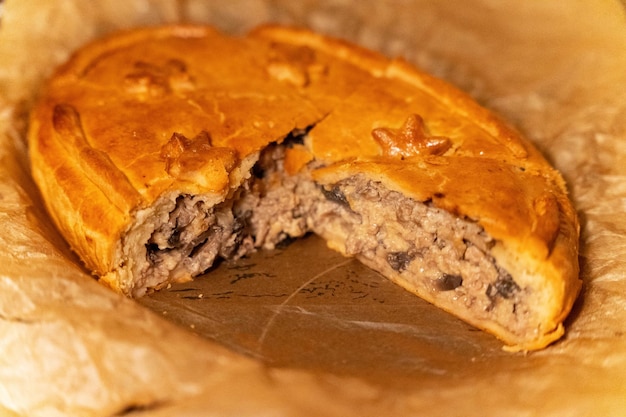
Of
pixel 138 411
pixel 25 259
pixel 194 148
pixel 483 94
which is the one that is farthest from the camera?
pixel 483 94

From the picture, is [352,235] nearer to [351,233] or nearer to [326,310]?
[351,233]

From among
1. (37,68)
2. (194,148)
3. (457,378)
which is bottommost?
(457,378)

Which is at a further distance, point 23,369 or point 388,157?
point 388,157

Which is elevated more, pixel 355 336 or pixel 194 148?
pixel 194 148

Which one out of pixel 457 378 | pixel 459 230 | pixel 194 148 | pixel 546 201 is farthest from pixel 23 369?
pixel 546 201

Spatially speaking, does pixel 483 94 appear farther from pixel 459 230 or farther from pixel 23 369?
pixel 23 369

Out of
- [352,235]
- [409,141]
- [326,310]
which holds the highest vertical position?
[409,141]

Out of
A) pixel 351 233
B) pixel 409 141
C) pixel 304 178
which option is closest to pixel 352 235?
pixel 351 233

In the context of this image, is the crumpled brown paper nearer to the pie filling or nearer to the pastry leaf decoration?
the pie filling
